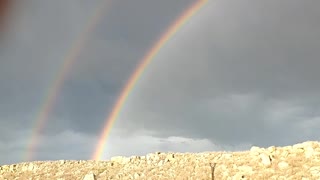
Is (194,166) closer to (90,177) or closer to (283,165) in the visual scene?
(283,165)

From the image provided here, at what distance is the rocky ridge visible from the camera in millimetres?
39875

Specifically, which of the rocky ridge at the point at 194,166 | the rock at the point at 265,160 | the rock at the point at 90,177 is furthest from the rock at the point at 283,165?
the rock at the point at 90,177

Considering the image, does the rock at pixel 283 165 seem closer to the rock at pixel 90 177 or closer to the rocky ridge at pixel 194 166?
the rocky ridge at pixel 194 166

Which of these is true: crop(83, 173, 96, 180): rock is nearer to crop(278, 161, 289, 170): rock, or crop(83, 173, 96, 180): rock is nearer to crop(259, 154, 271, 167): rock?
crop(259, 154, 271, 167): rock

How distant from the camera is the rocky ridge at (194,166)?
39.9 meters

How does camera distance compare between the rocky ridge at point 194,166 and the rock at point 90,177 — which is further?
the rock at point 90,177

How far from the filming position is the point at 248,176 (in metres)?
39.8

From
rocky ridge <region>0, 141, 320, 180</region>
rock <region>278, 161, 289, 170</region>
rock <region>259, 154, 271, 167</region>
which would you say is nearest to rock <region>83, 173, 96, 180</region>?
rocky ridge <region>0, 141, 320, 180</region>

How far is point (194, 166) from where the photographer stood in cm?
4522

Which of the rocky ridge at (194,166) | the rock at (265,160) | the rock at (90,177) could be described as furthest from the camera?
the rock at (90,177)

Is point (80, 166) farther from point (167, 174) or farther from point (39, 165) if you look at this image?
point (167, 174)

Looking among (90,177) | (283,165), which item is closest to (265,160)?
(283,165)

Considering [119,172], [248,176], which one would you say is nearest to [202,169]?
[248,176]

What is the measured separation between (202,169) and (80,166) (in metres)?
16.6
